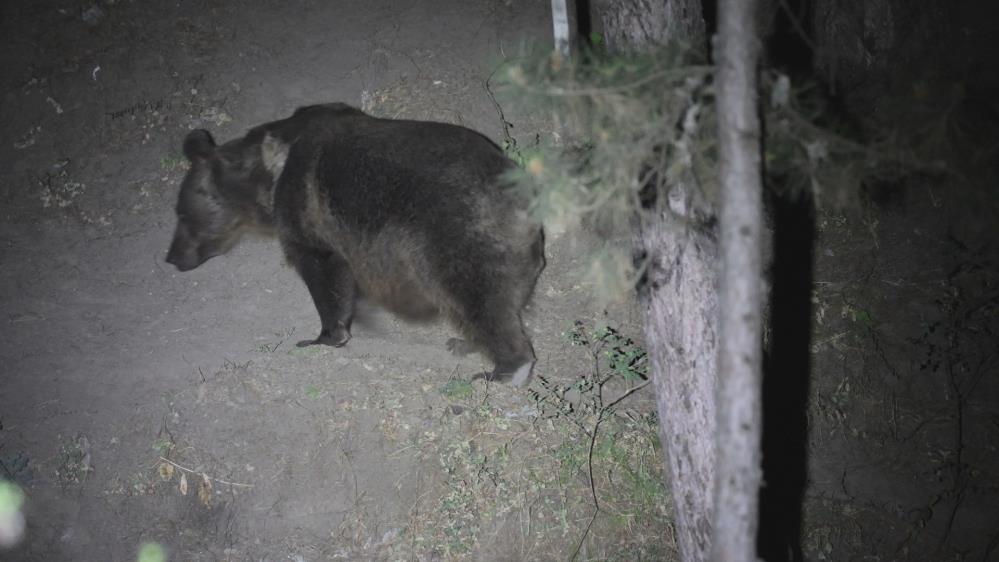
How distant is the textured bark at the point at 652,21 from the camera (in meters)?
3.13

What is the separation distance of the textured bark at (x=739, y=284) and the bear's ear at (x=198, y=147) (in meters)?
4.70

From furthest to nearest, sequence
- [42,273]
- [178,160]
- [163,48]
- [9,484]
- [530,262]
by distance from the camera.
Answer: [163,48], [178,160], [42,273], [9,484], [530,262]

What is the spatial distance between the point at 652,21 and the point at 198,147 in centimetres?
406

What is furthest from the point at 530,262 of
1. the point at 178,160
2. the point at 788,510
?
the point at 178,160

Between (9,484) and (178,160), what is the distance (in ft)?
10.1

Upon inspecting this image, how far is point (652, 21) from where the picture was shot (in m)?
3.15

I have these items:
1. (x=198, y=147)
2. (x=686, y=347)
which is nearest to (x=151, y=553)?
(x=198, y=147)

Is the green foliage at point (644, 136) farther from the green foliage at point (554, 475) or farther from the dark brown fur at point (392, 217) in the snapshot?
the green foliage at point (554, 475)

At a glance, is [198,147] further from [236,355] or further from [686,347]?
[686,347]

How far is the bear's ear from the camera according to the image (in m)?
5.50

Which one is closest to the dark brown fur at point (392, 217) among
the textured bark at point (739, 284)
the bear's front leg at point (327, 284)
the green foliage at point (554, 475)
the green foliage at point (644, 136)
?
A: the bear's front leg at point (327, 284)

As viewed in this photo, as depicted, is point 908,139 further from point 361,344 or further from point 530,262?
point 361,344

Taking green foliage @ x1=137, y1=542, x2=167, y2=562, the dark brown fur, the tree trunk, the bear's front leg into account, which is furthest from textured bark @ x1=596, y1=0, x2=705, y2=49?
green foliage @ x1=137, y1=542, x2=167, y2=562

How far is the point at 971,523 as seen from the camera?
4.58m
